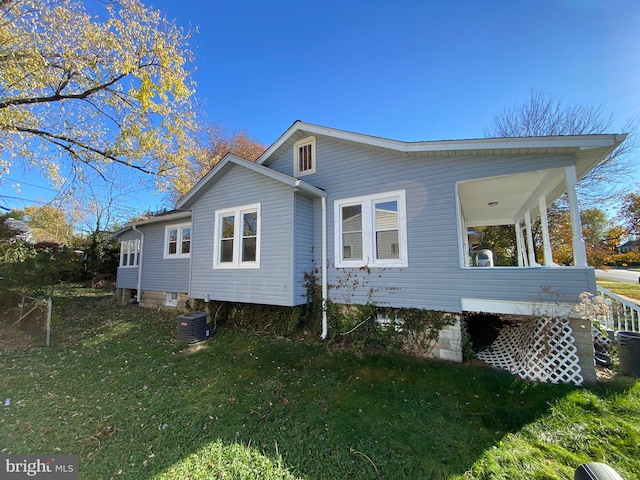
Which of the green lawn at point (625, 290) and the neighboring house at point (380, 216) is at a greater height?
the neighboring house at point (380, 216)

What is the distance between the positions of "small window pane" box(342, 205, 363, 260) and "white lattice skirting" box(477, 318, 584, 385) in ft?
11.7

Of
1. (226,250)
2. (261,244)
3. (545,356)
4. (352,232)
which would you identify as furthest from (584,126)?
(226,250)

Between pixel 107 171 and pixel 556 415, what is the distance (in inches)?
565

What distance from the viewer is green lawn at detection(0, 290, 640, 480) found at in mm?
2895

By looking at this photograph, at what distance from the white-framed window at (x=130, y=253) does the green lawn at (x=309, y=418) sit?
22.1 feet

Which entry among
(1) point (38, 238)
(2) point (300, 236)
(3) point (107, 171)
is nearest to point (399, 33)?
(2) point (300, 236)

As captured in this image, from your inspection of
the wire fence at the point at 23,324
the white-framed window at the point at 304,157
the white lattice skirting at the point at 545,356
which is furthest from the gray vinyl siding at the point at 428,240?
the wire fence at the point at 23,324

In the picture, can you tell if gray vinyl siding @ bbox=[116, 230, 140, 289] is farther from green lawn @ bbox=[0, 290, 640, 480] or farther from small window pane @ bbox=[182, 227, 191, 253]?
green lawn @ bbox=[0, 290, 640, 480]

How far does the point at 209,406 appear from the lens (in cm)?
410

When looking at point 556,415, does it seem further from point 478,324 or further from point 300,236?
point 300,236

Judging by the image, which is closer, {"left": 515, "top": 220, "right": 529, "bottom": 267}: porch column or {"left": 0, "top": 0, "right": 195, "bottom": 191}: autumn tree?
{"left": 0, "top": 0, "right": 195, "bottom": 191}: autumn tree

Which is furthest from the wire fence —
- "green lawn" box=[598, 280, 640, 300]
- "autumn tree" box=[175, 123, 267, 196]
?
"green lawn" box=[598, 280, 640, 300]

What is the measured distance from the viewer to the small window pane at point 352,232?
6590 mm

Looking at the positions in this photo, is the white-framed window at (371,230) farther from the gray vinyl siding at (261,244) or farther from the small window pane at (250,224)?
the small window pane at (250,224)
